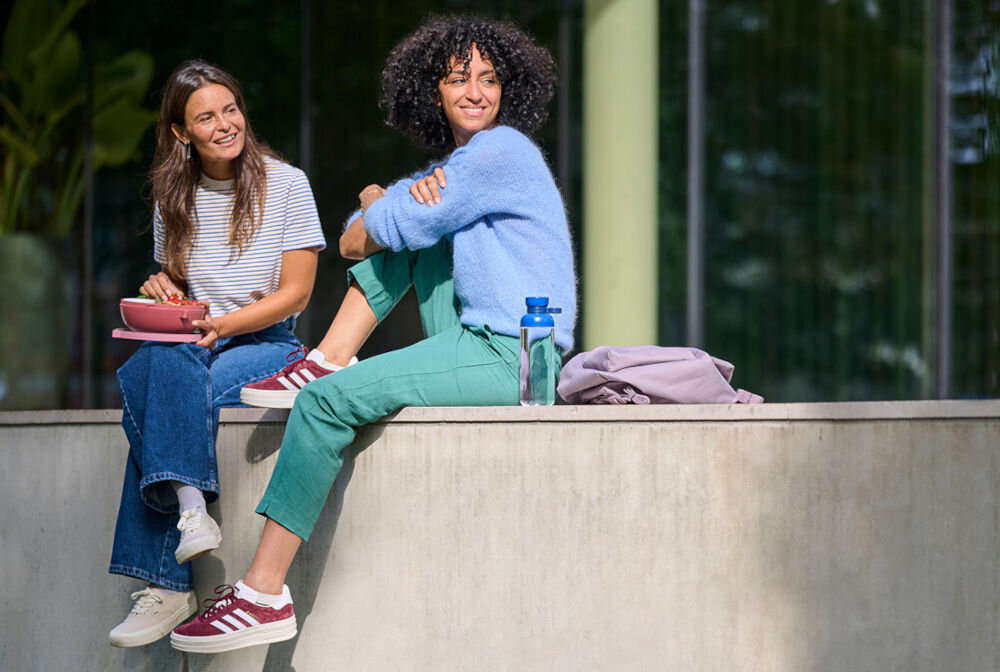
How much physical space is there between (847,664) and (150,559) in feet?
6.25

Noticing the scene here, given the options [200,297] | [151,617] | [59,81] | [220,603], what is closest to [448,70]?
[200,297]

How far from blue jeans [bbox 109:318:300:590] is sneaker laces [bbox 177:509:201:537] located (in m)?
0.10

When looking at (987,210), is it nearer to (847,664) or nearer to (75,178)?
(847,664)

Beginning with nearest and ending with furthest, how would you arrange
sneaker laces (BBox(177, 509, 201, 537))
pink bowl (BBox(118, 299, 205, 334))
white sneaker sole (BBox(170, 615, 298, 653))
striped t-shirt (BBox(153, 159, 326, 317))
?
white sneaker sole (BBox(170, 615, 298, 653)) < sneaker laces (BBox(177, 509, 201, 537)) < pink bowl (BBox(118, 299, 205, 334)) < striped t-shirt (BBox(153, 159, 326, 317))

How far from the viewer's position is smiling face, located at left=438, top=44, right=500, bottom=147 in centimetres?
353

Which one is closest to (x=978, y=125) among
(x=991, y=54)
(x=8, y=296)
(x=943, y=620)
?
(x=991, y=54)

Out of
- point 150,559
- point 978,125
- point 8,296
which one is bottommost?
point 150,559

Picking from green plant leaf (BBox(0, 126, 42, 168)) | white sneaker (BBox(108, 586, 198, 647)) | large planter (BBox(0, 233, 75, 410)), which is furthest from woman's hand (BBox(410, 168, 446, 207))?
green plant leaf (BBox(0, 126, 42, 168))

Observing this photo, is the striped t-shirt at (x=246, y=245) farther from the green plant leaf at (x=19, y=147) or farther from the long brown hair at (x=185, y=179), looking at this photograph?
the green plant leaf at (x=19, y=147)

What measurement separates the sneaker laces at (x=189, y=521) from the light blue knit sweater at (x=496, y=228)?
2.98 feet

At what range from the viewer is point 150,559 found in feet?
10.8

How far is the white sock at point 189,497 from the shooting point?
3.21 m

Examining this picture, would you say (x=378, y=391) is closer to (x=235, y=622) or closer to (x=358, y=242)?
(x=358, y=242)

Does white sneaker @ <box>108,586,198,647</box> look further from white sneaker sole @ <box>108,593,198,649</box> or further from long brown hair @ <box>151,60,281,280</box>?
long brown hair @ <box>151,60,281,280</box>
